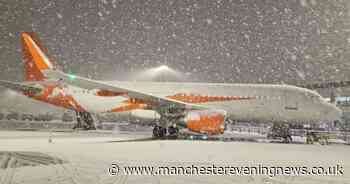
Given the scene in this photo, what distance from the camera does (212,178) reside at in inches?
309

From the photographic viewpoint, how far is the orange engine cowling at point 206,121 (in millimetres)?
18202

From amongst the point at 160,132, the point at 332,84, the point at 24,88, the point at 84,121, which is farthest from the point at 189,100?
the point at 332,84

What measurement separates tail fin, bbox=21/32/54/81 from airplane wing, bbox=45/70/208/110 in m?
9.13

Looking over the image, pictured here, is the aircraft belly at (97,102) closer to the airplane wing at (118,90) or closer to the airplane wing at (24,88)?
the airplane wing at (24,88)

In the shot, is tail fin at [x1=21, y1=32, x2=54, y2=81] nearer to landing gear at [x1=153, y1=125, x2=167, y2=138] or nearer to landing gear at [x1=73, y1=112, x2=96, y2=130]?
landing gear at [x1=73, y1=112, x2=96, y2=130]

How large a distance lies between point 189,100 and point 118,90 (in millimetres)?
6264

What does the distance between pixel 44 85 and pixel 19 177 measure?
62.7 ft

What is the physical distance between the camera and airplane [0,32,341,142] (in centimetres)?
1841

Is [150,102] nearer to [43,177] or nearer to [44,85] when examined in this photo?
[44,85]

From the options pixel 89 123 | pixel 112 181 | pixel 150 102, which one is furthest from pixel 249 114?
pixel 112 181

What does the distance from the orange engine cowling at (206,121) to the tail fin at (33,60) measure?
12.6 metres

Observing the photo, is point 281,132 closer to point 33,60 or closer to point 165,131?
point 165,131

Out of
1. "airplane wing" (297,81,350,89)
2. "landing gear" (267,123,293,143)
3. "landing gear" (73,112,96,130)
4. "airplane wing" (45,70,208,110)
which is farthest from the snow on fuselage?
"airplane wing" (297,81,350,89)

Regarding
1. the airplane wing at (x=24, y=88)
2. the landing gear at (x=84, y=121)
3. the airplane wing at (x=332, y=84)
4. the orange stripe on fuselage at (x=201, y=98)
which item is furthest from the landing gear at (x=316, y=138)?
the airplane wing at (x=332, y=84)
